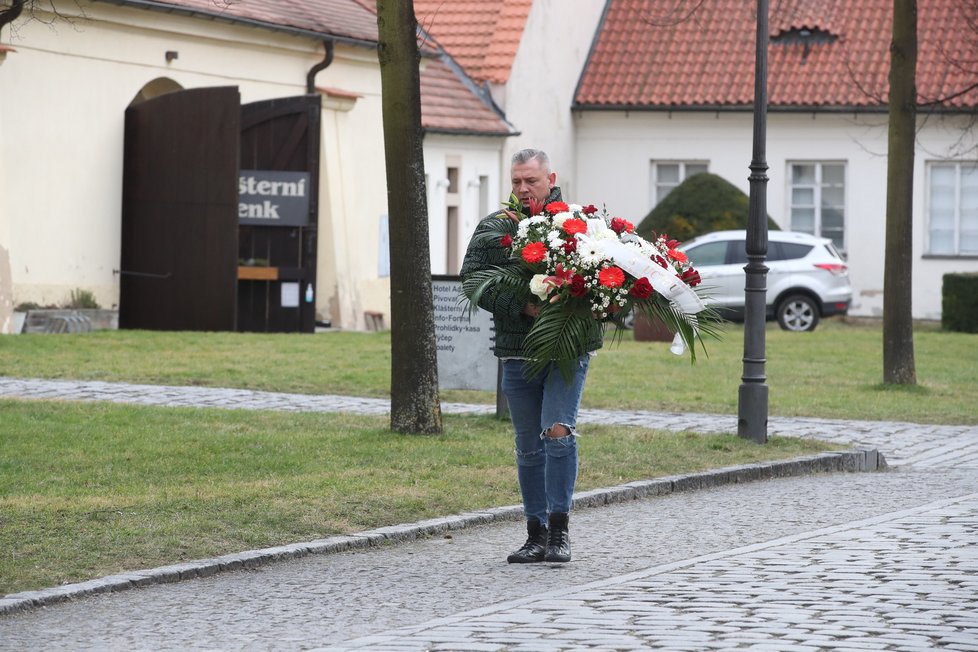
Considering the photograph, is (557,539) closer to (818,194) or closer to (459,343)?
(459,343)

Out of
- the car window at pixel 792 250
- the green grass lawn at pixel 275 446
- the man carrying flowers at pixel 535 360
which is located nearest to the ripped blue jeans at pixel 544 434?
the man carrying flowers at pixel 535 360

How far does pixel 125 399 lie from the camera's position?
50.7 ft

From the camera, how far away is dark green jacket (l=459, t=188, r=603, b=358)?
849cm

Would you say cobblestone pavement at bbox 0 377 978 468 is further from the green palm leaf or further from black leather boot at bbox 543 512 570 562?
the green palm leaf

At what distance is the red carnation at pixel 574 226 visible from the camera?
8383mm

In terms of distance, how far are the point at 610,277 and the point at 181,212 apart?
55.1 ft

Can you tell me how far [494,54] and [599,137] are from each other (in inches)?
186

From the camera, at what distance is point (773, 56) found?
37.7 metres

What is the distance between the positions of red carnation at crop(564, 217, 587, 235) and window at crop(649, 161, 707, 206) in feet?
97.6

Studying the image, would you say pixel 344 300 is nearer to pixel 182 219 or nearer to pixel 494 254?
pixel 182 219

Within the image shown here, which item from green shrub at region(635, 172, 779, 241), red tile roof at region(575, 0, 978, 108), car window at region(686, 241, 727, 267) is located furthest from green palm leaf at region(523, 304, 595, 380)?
red tile roof at region(575, 0, 978, 108)

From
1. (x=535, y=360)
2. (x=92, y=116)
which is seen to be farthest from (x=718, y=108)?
(x=535, y=360)

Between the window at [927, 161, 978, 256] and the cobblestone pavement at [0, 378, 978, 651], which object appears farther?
the window at [927, 161, 978, 256]

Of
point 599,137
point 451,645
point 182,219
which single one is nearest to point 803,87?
point 599,137
